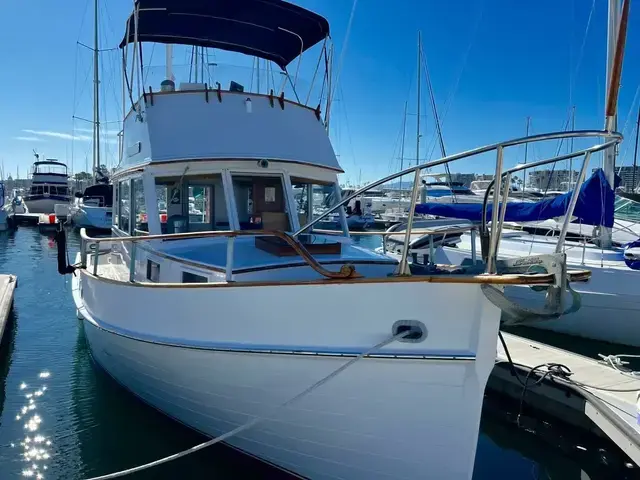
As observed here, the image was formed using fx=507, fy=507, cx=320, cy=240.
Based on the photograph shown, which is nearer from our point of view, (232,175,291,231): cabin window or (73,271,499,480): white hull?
(73,271,499,480): white hull

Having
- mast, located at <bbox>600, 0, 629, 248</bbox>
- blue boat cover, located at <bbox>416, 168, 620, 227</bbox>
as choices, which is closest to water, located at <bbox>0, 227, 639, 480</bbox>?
blue boat cover, located at <bbox>416, 168, 620, 227</bbox>

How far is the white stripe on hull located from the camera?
379 cm

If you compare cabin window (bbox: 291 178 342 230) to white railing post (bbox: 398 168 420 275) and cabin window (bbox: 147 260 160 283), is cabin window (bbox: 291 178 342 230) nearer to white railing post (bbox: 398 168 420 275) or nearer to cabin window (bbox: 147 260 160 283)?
cabin window (bbox: 147 260 160 283)

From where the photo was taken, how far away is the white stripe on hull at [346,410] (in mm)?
3785

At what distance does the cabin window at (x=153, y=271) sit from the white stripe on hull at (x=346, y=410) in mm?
1190

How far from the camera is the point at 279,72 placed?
314 inches

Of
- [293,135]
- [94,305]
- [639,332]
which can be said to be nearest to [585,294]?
[639,332]

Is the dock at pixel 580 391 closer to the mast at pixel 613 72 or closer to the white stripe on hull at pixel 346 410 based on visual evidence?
the white stripe on hull at pixel 346 410

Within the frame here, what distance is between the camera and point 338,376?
397cm

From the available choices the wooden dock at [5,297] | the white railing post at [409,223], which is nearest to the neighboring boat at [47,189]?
the wooden dock at [5,297]

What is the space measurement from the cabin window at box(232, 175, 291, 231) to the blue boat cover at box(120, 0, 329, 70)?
2.56 m

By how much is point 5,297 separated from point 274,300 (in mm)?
8815

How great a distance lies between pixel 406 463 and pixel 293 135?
421cm

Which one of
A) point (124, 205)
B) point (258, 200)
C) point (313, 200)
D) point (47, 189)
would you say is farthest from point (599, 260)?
point (47, 189)
